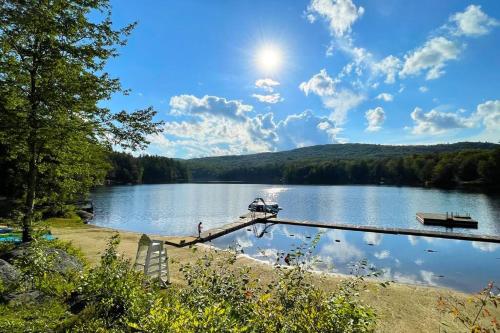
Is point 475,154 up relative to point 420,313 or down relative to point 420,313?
up

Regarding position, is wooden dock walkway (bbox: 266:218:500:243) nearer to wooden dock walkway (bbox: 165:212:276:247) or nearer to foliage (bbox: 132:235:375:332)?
wooden dock walkway (bbox: 165:212:276:247)

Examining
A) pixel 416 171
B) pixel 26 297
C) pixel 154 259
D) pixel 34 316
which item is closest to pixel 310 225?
pixel 154 259

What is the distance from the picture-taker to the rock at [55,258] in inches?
365

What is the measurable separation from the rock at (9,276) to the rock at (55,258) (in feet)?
2.16

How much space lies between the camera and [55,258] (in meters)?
9.53

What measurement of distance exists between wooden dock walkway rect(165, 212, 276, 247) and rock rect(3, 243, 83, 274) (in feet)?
49.3

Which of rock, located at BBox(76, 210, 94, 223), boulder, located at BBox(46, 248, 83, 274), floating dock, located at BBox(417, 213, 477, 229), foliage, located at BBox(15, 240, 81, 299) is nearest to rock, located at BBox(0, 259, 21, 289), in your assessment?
foliage, located at BBox(15, 240, 81, 299)

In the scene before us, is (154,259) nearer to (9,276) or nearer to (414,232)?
(9,276)

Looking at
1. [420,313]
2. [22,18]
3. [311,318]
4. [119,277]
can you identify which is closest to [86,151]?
[22,18]

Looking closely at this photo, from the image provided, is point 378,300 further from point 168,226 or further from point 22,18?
point 168,226

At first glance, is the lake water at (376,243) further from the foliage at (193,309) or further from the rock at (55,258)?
the rock at (55,258)

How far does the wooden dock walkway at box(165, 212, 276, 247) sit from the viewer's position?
26487mm

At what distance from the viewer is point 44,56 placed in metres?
11.0

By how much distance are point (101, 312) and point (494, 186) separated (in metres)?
123
